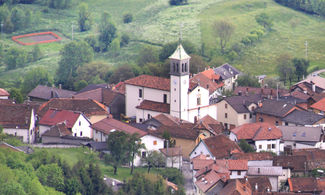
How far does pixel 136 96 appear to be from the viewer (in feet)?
389

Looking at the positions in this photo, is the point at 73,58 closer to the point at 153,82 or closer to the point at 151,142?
the point at 153,82

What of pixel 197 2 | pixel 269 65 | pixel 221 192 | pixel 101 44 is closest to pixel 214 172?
pixel 221 192

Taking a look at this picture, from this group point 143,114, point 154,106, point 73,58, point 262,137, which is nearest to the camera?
point 262,137

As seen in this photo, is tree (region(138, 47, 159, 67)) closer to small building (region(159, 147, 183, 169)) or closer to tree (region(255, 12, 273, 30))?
tree (region(255, 12, 273, 30))

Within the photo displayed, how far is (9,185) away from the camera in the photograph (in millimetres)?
91750

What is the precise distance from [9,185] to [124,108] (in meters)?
31.5

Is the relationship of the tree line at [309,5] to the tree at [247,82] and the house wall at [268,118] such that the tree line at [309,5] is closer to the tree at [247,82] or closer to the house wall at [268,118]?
the tree at [247,82]

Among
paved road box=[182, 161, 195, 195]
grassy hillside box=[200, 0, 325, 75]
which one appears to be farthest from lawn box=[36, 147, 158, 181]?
grassy hillside box=[200, 0, 325, 75]

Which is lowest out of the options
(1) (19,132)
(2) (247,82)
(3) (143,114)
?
(1) (19,132)

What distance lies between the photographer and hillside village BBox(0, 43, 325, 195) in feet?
329

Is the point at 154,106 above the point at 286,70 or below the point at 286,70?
below

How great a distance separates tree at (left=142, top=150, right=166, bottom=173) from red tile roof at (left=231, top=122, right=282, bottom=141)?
9.52 metres

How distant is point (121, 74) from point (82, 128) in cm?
2675

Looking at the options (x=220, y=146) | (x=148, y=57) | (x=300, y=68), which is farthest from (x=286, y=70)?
(x=220, y=146)
